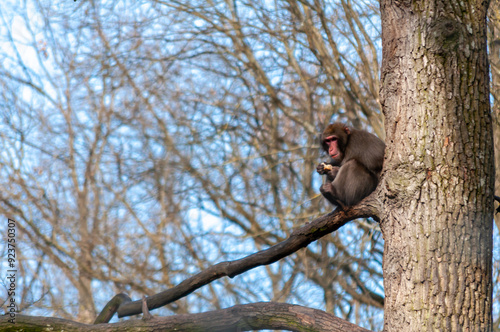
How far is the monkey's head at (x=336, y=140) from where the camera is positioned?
5.09m

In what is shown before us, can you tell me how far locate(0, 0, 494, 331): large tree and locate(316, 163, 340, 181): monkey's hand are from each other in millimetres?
848

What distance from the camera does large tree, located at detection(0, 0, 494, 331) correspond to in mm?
3100

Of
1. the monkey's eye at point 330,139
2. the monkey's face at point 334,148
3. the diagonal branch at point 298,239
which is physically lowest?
the diagonal branch at point 298,239

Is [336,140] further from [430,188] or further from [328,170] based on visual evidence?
[430,188]

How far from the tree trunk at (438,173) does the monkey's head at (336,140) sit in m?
1.56

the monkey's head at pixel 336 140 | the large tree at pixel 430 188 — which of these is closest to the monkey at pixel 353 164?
the monkey's head at pixel 336 140

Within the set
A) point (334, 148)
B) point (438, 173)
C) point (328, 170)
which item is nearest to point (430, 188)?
point (438, 173)

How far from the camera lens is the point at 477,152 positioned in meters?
3.24

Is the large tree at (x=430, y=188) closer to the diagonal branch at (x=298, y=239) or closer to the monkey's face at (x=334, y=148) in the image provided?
the diagonal branch at (x=298, y=239)

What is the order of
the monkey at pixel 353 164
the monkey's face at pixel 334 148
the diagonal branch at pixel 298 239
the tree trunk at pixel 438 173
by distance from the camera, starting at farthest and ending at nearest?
the monkey's face at pixel 334 148 < the monkey at pixel 353 164 < the diagonal branch at pixel 298 239 < the tree trunk at pixel 438 173

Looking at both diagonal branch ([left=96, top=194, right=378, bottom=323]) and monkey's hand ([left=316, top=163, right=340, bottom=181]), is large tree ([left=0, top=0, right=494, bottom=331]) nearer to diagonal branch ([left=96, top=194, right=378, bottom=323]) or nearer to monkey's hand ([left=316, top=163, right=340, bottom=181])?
diagonal branch ([left=96, top=194, right=378, bottom=323])

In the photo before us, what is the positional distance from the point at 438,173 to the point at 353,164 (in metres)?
1.40

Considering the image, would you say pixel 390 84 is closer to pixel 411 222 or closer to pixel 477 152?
pixel 477 152

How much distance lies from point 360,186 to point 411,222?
1225 millimetres
